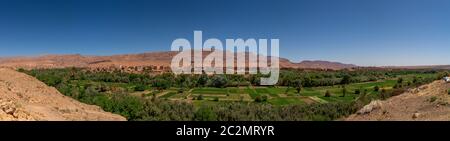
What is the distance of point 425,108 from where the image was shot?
12031 mm

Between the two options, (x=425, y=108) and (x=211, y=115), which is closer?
(x=425, y=108)

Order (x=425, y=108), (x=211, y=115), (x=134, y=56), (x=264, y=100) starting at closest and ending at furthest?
(x=425, y=108)
(x=211, y=115)
(x=264, y=100)
(x=134, y=56)

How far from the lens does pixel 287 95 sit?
47000 millimetres
